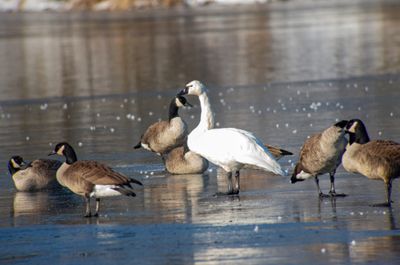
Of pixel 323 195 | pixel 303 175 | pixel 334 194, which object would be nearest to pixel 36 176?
pixel 303 175

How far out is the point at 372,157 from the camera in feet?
40.2

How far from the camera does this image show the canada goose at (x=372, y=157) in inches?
478

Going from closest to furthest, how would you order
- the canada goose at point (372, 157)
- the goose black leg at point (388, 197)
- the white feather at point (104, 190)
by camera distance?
the canada goose at point (372, 157) → the goose black leg at point (388, 197) → the white feather at point (104, 190)

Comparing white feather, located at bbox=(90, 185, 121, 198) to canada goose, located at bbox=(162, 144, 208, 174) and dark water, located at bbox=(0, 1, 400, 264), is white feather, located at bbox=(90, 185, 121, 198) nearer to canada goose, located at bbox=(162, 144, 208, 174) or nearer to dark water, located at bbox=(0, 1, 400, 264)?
dark water, located at bbox=(0, 1, 400, 264)

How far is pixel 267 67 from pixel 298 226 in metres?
24.9

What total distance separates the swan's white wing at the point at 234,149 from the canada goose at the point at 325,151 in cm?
36

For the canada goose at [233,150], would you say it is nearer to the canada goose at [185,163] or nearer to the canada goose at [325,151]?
the canada goose at [325,151]

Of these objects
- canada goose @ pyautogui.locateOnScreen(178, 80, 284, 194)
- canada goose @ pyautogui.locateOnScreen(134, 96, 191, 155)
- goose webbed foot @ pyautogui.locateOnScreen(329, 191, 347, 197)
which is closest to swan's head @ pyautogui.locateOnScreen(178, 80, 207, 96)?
canada goose @ pyautogui.locateOnScreen(178, 80, 284, 194)

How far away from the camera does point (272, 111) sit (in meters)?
23.2

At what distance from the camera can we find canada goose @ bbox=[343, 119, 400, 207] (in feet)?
39.8

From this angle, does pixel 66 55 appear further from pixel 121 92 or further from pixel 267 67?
pixel 121 92

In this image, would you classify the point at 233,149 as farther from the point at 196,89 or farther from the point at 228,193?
the point at 196,89

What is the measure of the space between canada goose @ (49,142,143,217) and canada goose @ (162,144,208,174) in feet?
9.73

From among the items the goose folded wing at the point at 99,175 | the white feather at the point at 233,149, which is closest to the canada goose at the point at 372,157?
the white feather at the point at 233,149
